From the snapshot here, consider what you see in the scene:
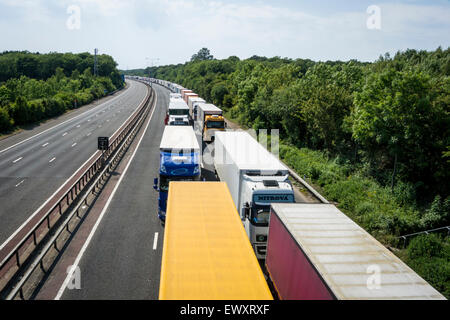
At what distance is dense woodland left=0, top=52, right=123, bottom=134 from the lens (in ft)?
142

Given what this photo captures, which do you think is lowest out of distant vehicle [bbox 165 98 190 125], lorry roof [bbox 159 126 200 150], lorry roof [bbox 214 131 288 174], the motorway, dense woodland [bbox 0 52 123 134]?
the motorway

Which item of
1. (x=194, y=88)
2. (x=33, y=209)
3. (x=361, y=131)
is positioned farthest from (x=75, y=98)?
(x=361, y=131)

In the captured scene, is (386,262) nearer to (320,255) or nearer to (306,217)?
(320,255)

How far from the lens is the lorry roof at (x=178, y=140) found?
18.2m

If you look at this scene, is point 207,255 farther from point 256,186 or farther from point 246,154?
point 246,154

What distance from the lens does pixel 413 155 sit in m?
20.7

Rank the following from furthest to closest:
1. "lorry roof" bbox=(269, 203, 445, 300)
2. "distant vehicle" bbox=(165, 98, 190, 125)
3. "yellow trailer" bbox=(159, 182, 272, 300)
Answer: "distant vehicle" bbox=(165, 98, 190, 125) → "yellow trailer" bbox=(159, 182, 272, 300) → "lorry roof" bbox=(269, 203, 445, 300)

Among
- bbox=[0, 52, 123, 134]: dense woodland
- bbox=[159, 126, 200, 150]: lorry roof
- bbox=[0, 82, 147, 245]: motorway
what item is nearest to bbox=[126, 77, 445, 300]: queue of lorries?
bbox=[159, 126, 200, 150]: lorry roof

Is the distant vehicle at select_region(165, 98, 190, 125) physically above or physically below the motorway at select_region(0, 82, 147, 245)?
above

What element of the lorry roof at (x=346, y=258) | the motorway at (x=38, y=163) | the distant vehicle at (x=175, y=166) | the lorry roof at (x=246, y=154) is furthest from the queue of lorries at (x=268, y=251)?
the motorway at (x=38, y=163)

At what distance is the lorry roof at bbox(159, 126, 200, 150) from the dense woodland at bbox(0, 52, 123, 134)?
2831 centimetres

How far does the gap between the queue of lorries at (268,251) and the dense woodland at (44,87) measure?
37.9 meters

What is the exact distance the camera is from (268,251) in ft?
37.3

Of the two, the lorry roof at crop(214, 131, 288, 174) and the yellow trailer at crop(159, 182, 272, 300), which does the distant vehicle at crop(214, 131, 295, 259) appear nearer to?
the lorry roof at crop(214, 131, 288, 174)
